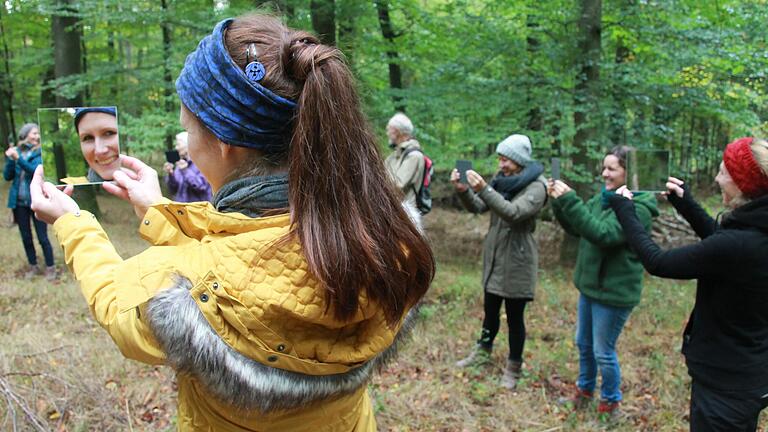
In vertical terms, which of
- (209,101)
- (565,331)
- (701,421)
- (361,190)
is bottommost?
(565,331)

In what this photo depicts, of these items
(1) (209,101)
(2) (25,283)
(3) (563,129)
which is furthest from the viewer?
(3) (563,129)

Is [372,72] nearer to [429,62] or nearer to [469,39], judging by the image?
[429,62]

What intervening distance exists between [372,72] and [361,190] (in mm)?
10125

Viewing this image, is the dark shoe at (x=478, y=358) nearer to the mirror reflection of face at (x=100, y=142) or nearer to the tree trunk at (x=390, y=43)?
the mirror reflection of face at (x=100, y=142)

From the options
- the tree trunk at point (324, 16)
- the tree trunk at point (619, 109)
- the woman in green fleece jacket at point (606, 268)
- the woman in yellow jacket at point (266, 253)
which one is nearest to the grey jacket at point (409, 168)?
the woman in green fleece jacket at point (606, 268)

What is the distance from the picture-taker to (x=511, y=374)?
16.3 ft

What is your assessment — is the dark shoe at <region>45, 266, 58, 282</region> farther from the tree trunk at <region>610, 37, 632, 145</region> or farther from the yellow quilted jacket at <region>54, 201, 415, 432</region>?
the tree trunk at <region>610, 37, 632, 145</region>

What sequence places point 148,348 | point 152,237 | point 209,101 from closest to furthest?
point 148,348
point 209,101
point 152,237

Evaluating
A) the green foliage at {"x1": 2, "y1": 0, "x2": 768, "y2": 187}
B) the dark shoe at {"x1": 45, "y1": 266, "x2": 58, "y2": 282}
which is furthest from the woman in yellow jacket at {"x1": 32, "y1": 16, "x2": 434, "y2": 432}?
the dark shoe at {"x1": 45, "y1": 266, "x2": 58, "y2": 282}

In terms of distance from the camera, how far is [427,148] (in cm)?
895

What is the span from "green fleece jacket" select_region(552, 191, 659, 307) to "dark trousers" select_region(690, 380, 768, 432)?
132 centimetres

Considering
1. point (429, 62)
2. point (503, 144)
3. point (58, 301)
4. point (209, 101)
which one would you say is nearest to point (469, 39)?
point (429, 62)

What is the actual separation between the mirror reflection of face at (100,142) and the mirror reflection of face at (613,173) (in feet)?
11.0

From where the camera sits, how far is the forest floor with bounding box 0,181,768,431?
3834 millimetres
